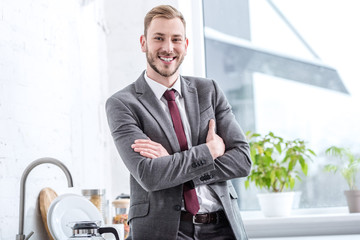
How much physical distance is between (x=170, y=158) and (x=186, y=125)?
0.23 metres

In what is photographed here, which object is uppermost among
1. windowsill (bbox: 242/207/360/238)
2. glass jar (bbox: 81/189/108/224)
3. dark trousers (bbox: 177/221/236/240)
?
glass jar (bbox: 81/189/108/224)

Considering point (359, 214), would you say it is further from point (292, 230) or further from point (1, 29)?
point (1, 29)

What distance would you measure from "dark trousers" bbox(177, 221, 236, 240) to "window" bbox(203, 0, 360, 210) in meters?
1.52

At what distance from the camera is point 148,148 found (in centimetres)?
199

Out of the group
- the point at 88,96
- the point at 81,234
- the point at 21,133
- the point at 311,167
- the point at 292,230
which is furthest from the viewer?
the point at 311,167

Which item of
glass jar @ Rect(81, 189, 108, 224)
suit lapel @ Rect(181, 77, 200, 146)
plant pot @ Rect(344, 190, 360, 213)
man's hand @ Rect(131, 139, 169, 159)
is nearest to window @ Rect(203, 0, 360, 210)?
plant pot @ Rect(344, 190, 360, 213)

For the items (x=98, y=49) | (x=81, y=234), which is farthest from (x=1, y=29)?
(x=98, y=49)

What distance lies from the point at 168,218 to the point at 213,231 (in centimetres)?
18

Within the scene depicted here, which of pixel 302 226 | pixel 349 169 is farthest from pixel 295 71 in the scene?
pixel 302 226

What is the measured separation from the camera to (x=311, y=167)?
343 centimetres

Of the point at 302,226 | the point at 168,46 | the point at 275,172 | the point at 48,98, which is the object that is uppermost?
the point at 168,46

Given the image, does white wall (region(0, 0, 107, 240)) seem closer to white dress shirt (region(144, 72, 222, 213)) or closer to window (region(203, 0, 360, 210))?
white dress shirt (region(144, 72, 222, 213))

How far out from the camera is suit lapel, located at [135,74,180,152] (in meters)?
2.06

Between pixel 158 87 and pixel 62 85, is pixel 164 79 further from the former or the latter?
pixel 62 85
